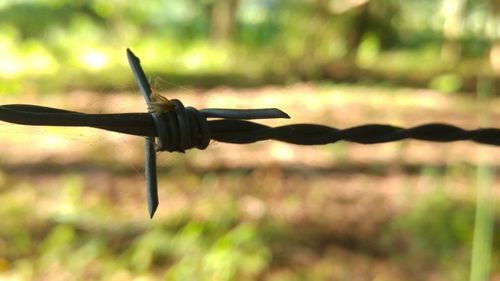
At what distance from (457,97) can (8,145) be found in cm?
378

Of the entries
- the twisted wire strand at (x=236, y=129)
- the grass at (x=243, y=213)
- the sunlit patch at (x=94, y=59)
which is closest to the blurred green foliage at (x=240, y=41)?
the sunlit patch at (x=94, y=59)

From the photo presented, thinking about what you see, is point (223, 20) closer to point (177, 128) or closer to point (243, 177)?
point (243, 177)

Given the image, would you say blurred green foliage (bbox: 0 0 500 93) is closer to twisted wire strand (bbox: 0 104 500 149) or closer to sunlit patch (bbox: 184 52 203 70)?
sunlit patch (bbox: 184 52 203 70)

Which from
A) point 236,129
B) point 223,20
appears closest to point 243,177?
point 236,129

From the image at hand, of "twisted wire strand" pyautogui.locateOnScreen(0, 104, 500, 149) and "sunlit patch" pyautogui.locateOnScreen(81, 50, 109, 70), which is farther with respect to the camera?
"sunlit patch" pyautogui.locateOnScreen(81, 50, 109, 70)

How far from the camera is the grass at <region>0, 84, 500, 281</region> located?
2057mm

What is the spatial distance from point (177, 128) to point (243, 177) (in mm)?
2290

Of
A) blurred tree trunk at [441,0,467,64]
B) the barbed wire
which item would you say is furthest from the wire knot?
blurred tree trunk at [441,0,467,64]

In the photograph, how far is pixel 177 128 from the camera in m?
0.64

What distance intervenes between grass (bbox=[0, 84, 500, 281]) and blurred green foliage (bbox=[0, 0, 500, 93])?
3.39 feet

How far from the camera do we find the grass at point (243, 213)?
2057 millimetres

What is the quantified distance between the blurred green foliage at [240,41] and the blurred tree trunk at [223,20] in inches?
0.5

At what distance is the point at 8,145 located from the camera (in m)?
3.22

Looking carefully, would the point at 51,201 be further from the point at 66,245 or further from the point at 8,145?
the point at 8,145
